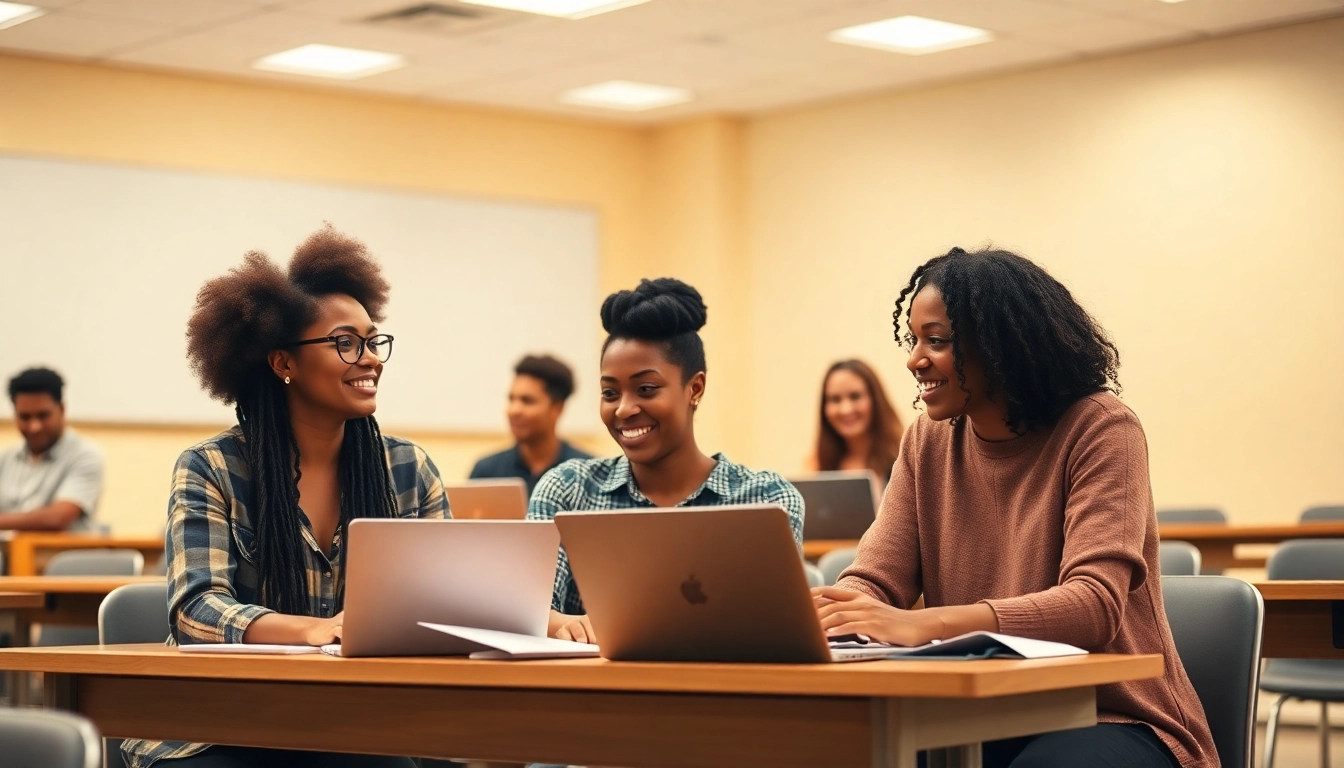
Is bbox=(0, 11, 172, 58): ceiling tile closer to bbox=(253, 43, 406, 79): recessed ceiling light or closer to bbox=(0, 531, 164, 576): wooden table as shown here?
bbox=(253, 43, 406, 79): recessed ceiling light

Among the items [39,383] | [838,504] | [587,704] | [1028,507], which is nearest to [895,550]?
[1028,507]

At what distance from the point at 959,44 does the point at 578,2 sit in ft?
6.04

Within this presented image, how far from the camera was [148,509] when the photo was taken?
7984 millimetres

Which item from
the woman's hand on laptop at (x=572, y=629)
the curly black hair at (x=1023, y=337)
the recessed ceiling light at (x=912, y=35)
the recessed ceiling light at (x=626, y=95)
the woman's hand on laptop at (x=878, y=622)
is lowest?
the woman's hand on laptop at (x=572, y=629)

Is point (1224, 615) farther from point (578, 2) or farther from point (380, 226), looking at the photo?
point (380, 226)

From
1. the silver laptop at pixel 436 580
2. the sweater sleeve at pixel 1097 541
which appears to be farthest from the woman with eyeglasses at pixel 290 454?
the sweater sleeve at pixel 1097 541

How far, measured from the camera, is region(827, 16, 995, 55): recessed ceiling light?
287 inches

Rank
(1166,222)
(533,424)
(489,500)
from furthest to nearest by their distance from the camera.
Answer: (1166,222) < (533,424) < (489,500)

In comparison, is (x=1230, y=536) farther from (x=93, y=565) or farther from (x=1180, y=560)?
(x=93, y=565)

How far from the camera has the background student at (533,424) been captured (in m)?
6.12

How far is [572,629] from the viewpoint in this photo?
2.33 metres

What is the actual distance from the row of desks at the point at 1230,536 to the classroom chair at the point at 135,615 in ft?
8.08

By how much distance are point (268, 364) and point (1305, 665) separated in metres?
2.95

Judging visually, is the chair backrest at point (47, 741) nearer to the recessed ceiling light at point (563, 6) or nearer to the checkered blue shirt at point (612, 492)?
the checkered blue shirt at point (612, 492)
